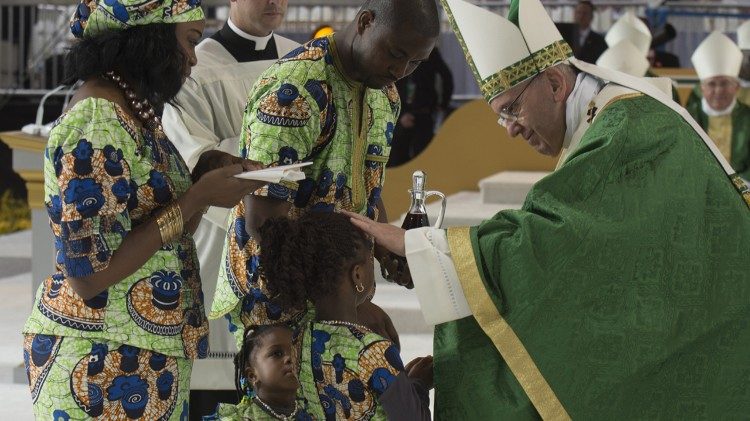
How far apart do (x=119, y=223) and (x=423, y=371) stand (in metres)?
0.89

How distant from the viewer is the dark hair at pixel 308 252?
2.88 m

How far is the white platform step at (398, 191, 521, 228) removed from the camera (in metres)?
7.42

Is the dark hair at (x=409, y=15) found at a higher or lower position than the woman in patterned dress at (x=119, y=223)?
higher

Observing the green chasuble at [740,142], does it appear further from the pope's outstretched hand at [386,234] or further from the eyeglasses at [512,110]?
the pope's outstretched hand at [386,234]

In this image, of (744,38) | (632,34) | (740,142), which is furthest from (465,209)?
(744,38)

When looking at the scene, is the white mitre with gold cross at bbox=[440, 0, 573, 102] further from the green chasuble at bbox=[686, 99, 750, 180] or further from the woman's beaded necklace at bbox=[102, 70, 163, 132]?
the green chasuble at bbox=[686, 99, 750, 180]

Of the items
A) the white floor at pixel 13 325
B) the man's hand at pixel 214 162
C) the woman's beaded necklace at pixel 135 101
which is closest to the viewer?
the woman's beaded necklace at pixel 135 101

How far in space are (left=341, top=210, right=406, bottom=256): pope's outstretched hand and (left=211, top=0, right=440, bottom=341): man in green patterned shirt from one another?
0.22 metres

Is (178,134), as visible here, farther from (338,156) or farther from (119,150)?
(119,150)

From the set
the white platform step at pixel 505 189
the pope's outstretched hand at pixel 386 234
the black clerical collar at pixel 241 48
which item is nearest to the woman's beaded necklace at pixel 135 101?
the pope's outstretched hand at pixel 386 234

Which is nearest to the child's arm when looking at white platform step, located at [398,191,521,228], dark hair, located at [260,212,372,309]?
dark hair, located at [260,212,372,309]

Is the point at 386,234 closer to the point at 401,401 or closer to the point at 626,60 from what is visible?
the point at 401,401

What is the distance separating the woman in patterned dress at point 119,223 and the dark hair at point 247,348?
0.57m

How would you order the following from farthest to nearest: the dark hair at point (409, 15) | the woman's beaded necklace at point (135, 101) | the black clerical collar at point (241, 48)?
the black clerical collar at point (241, 48) → the dark hair at point (409, 15) → the woman's beaded necklace at point (135, 101)
